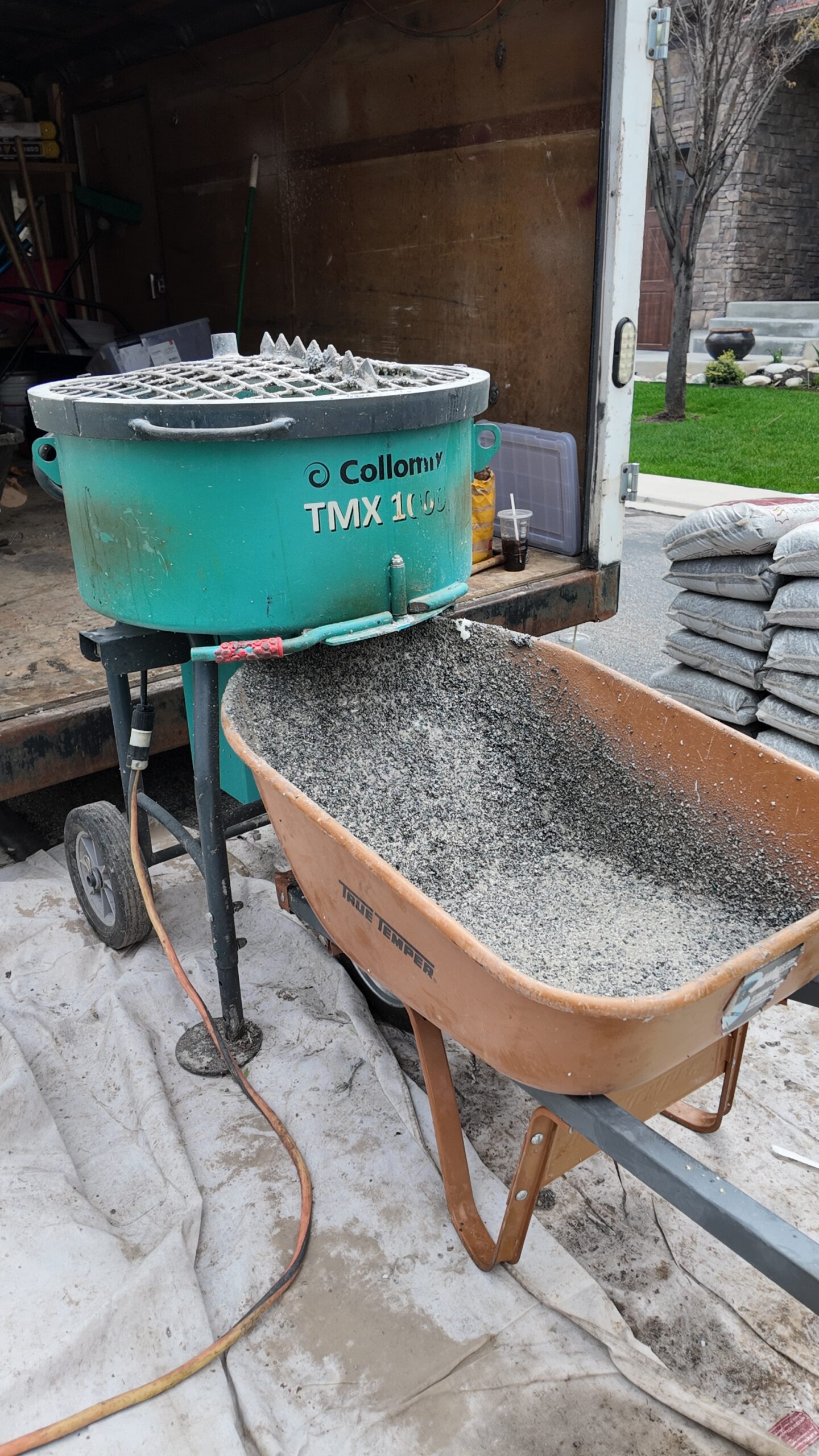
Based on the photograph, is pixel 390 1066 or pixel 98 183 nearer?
pixel 390 1066

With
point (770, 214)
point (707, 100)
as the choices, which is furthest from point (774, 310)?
point (707, 100)

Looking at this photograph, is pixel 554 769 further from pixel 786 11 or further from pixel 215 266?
pixel 786 11

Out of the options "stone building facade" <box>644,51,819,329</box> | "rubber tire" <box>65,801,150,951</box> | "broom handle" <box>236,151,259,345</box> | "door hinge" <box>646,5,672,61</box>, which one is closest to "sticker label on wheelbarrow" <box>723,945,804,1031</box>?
"rubber tire" <box>65,801,150,951</box>

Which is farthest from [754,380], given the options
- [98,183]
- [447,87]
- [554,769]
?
[554,769]

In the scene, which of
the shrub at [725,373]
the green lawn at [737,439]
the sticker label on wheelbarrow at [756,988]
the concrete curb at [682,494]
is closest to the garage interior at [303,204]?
the sticker label on wheelbarrow at [756,988]

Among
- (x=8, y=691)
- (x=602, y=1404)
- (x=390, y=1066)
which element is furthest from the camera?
(x=8, y=691)

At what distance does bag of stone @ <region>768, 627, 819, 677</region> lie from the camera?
121 inches

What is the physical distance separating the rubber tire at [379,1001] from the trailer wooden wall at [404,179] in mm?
2066

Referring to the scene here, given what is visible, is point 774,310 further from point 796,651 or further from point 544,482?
point 796,651

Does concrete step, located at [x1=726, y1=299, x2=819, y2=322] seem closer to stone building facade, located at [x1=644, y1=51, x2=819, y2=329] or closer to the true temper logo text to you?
stone building facade, located at [x1=644, y1=51, x2=819, y2=329]

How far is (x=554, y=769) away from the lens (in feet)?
7.11

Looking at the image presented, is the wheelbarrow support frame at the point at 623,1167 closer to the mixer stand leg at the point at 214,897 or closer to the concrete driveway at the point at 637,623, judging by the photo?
the mixer stand leg at the point at 214,897

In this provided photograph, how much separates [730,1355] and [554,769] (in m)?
1.09

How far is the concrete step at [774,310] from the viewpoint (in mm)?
13258
